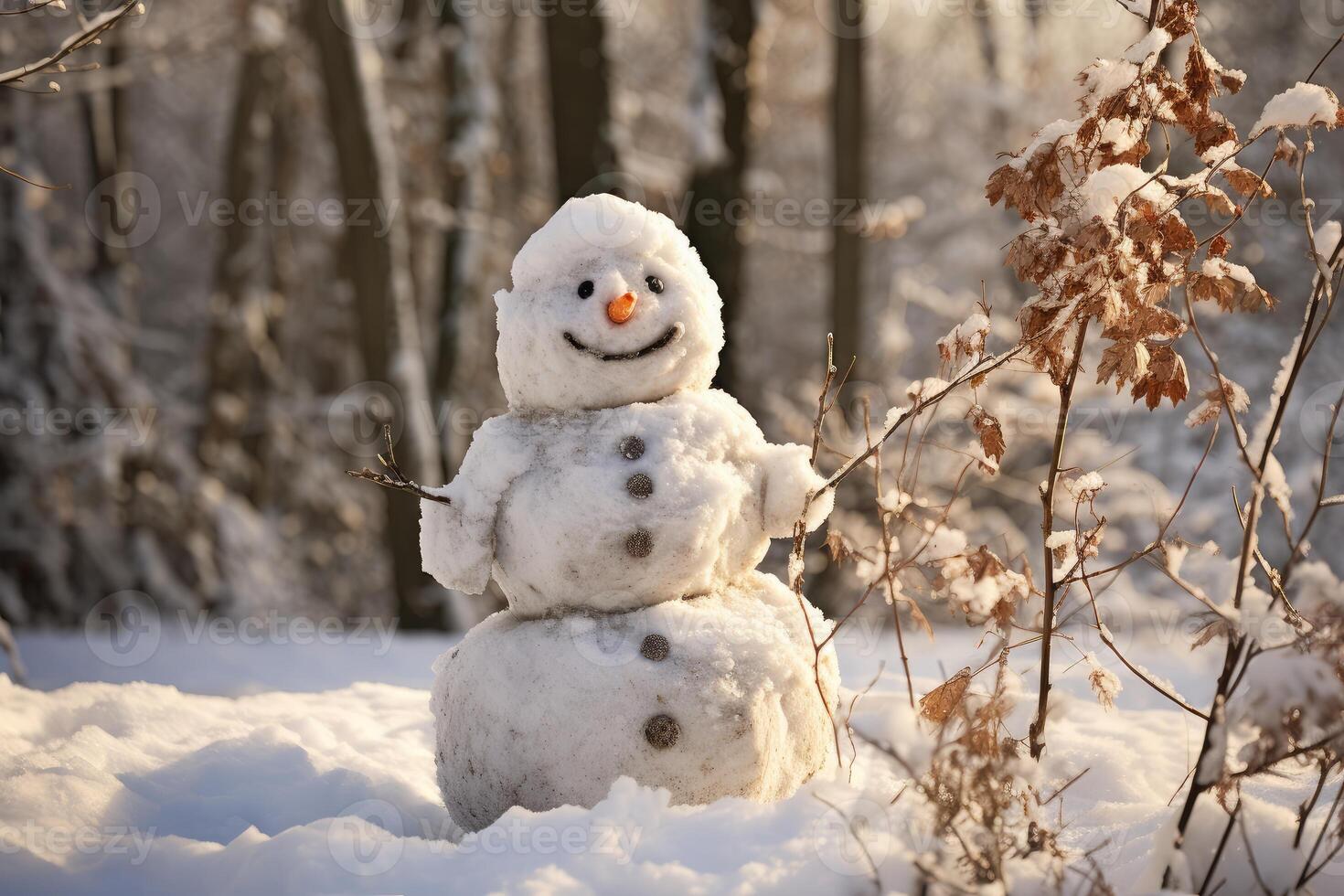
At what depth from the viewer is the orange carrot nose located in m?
2.92

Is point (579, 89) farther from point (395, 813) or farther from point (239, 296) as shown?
point (239, 296)

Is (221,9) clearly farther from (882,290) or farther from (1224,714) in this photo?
(1224,714)

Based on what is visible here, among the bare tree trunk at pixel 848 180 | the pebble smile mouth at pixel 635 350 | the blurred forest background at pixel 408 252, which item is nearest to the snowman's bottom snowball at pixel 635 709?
the pebble smile mouth at pixel 635 350

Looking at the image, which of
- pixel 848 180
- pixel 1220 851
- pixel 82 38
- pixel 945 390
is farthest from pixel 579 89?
pixel 1220 851

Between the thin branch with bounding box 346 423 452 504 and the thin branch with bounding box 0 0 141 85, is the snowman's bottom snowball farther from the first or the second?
the thin branch with bounding box 0 0 141 85

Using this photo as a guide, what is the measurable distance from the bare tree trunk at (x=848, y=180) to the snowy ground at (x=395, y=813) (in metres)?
3.66

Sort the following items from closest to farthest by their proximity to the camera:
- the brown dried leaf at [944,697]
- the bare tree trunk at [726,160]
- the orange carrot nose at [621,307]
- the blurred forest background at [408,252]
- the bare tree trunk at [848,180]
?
the brown dried leaf at [944,697], the orange carrot nose at [621,307], the bare tree trunk at [726,160], the blurred forest background at [408,252], the bare tree trunk at [848,180]

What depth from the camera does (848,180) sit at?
7949 millimetres

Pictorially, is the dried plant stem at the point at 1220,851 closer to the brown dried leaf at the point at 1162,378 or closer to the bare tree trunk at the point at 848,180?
the brown dried leaf at the point at 1162,378

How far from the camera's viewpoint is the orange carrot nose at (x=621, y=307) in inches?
115

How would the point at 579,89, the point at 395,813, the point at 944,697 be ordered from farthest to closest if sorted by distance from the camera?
the point at 579,89, the point at 395,813, the point at 944,697

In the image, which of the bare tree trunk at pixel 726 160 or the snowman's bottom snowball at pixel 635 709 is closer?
the snowman's bottom snowball at pixel 635 709

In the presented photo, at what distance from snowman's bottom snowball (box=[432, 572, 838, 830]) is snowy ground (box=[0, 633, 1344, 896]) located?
0.67 feet

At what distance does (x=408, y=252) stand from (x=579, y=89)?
1912mm
